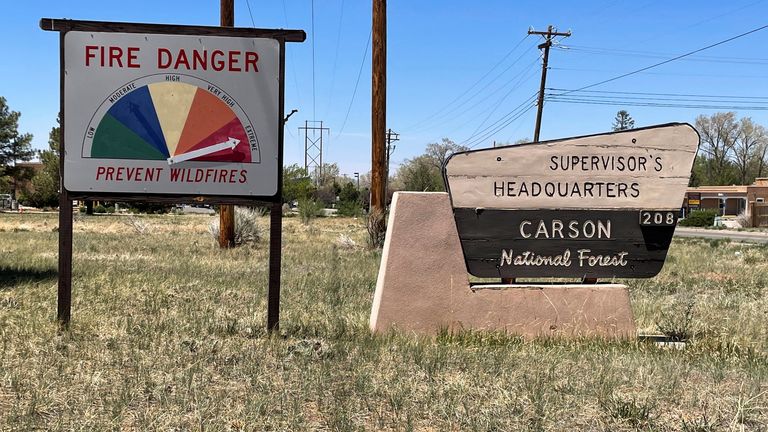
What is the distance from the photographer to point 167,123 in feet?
20.2

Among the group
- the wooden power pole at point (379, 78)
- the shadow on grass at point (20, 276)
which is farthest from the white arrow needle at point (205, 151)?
the wooden power pole at point (379, 78)

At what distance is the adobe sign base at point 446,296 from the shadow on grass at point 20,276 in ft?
18.9

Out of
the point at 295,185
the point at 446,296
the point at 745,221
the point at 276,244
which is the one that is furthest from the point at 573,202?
the point at 295,185

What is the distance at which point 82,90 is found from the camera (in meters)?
6.07

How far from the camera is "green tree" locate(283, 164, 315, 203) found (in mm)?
68375

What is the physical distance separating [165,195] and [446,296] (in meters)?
2.82

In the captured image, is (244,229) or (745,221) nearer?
(244,229)

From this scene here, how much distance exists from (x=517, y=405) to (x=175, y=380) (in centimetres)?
227

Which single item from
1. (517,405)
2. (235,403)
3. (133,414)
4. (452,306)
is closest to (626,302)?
(452,306)

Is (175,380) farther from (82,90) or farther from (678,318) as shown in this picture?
(678,318)

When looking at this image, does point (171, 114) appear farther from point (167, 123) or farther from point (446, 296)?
point (446, 296)

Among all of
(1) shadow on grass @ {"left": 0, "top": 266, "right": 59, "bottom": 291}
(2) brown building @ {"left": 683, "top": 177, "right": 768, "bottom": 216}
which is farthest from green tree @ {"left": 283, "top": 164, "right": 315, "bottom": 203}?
(1) shadow on grass @ {"left": 0, "top": 266, "right": 59, "bottom": 291}

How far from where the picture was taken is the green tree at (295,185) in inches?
2692

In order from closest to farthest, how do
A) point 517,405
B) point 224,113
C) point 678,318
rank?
point 517,405 < point 224,113 < point 678,318
